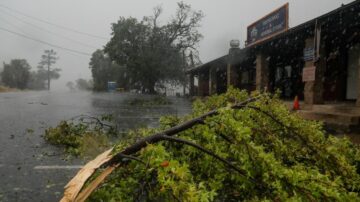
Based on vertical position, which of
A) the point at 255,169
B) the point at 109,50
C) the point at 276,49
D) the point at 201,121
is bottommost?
the point at 255,169

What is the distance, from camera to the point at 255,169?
7.72 feet

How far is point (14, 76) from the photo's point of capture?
84.3m

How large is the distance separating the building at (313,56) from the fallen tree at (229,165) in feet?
11.1

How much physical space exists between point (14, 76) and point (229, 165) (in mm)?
91913

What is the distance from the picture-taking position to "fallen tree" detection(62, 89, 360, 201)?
A: 2113 mm

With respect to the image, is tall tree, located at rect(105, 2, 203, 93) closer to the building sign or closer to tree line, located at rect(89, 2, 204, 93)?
tree line, located at rect(89, 2, 204, 93)

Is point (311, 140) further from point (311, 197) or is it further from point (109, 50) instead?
point (109, 50)

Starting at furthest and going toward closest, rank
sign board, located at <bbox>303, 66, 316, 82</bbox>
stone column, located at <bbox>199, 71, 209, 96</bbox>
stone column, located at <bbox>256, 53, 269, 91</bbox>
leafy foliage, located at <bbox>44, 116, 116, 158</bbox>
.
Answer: stone column, located at <bbox>199, 71, 209, 96</bbox> < stone column, located at <bbox>256, 53, 269, 91</bbox> < sign board, located at <bbox>303, 66, 316, 82</bbox> < leafy foliage, located at <bbox>44, 116, 116, 158</bbox>

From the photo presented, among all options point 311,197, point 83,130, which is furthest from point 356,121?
point 311,197

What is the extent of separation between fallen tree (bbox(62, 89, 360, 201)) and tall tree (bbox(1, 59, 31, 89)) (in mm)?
86055

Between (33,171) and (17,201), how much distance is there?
110 cm

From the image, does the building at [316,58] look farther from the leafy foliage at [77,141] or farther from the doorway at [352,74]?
the leafy foliage at [77,141]

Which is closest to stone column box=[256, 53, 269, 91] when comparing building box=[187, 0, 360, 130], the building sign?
building box=[187, 0, 360, 130]

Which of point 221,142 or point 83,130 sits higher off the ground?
point 221,142
